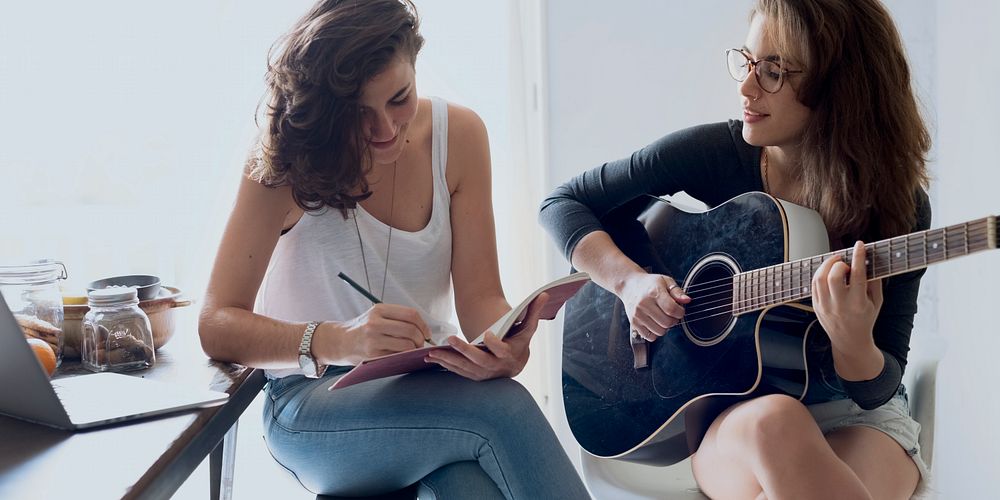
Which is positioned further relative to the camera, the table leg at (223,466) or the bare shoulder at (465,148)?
the bare shoulder at (465,148)

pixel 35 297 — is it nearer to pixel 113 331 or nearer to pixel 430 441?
pixel 113 331

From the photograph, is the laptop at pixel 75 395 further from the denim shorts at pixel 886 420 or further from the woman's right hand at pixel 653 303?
the denim shorts at pixel 886 420

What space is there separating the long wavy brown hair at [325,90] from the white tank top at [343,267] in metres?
0.07

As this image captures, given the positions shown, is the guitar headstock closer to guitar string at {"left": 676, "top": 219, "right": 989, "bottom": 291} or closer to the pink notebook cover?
guitar string at {"left": 676, "top": 219, "right": 989, "bottom": 291}

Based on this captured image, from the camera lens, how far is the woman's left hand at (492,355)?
1.26 meters

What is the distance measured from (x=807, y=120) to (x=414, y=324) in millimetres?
681

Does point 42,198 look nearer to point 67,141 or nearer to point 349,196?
point 67,141

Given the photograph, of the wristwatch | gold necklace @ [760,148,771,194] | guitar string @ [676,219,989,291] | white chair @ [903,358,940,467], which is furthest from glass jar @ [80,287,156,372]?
white chair @ [903,358,940,467]

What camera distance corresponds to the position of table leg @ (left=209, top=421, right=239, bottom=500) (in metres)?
1.44

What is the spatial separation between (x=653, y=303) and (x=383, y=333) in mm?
453

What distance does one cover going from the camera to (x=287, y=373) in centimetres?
146

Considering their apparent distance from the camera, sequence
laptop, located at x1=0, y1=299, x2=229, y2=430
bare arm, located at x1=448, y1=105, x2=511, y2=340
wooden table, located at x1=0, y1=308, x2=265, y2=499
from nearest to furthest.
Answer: wooden table, located at x1=0, y1=308, x2=265, y2=499 → laptop, located at x1=0, y1=299, x2=229, y2=430 → bare arm, located at x1=448, y1=105, x2=511, y2=340

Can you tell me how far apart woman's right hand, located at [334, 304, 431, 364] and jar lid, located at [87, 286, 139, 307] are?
0.28 m

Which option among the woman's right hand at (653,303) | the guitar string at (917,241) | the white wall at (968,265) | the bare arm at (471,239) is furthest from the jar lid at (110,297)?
the white wall at (968,265)
